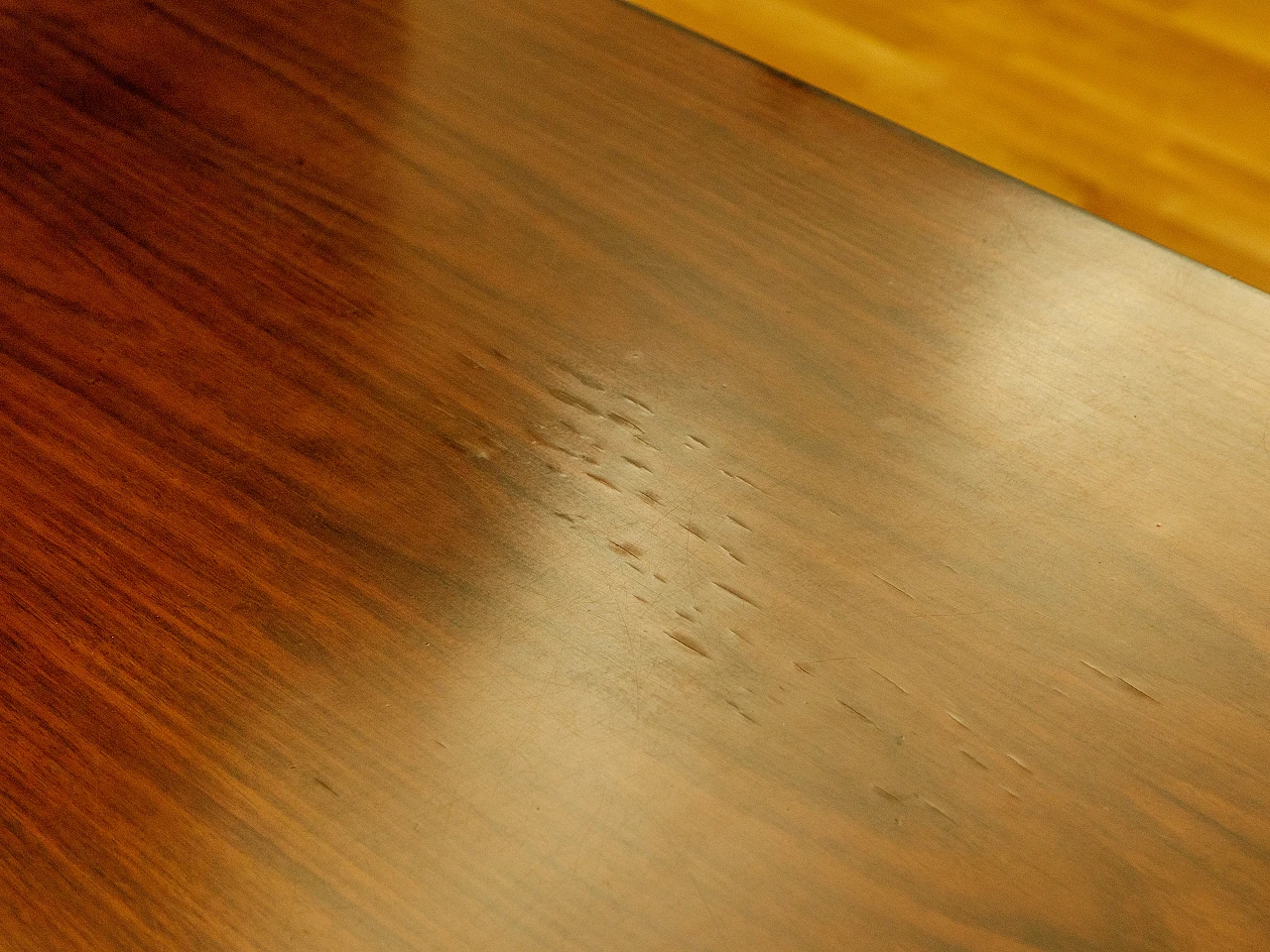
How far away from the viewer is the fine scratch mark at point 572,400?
663mm

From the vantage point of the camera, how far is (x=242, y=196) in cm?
74

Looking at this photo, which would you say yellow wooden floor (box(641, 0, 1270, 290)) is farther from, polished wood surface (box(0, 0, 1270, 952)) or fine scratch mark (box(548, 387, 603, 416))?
fine scratch mark (box(548, 387, 603, 416))

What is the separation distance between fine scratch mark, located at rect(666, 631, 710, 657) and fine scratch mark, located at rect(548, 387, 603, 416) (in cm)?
13

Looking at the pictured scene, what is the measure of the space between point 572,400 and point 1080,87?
494 millimetres

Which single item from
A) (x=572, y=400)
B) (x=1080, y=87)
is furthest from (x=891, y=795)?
(x=1080, y=87)

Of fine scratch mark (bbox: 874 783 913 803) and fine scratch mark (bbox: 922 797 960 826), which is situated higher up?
fine scratch mark (bbox: 922 797 960 826)

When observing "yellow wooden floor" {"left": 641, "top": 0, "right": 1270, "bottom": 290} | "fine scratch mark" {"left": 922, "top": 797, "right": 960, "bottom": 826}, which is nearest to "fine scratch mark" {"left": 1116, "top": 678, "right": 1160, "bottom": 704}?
"fine scratch mark" {"left": 922, "top": 797, "right": 960, "bottom": 826}

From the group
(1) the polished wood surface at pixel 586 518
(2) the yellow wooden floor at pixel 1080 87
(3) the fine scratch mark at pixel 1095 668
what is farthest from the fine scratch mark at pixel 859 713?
(2) the yellow wooden floor at pixel 1080 87

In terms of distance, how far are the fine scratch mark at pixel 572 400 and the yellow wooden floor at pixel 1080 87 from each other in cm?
33

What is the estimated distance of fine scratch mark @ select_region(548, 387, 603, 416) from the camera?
0.66 meters

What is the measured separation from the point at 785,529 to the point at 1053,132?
41 cm

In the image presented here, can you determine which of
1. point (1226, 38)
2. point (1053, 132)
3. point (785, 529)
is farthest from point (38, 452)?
point (1226, 38)

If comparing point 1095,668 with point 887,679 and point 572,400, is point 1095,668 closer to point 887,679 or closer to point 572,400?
point 887,679

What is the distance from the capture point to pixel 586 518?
2.03 ft
